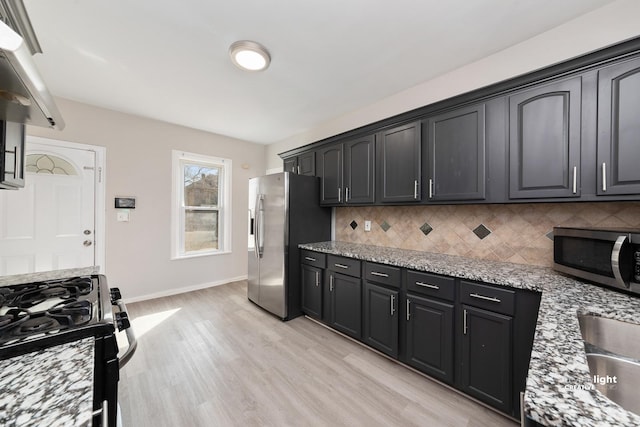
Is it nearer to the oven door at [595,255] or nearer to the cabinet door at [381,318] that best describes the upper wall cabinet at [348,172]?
the cabinet door at [381,318]

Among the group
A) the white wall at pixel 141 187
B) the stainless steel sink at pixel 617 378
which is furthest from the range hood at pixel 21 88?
the white wall at pixel 141 187

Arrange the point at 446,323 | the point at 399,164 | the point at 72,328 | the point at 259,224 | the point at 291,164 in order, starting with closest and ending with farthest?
the point at 72,328 → the point at 446,323 → the point at 399,164 → the point at 259,224 → the point at 291,164

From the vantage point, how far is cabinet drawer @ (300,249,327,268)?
2.80 m

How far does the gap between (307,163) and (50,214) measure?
310cm

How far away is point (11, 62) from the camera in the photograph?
2.28 ft

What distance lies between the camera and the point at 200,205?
4.15 meters

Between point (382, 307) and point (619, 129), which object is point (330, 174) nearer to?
point (382, 307)

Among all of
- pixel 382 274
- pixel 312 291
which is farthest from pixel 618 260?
pixel 312 291

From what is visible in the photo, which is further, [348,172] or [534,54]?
[348,172]

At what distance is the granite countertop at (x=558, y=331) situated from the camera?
506 millimetres

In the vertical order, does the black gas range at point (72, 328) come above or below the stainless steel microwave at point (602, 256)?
below

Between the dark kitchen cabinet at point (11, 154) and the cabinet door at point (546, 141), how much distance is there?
295cm

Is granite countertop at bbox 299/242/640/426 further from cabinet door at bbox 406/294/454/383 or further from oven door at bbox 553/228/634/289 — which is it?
cabinet door at bbox 406/294/454/383

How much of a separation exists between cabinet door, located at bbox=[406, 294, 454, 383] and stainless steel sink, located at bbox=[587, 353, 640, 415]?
0.97m
